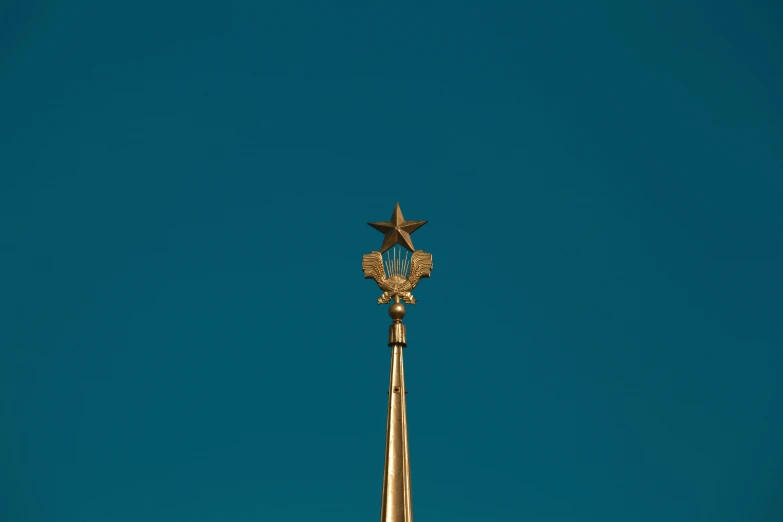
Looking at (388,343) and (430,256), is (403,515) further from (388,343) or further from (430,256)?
(430,256)

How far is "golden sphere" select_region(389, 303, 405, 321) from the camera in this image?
24438 mm

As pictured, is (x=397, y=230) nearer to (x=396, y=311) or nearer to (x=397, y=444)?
(x=396, y=311)

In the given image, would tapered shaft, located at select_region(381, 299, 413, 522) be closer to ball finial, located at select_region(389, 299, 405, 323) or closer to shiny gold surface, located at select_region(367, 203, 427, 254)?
ball finial, located at select_region(389, 299, 405, 323)

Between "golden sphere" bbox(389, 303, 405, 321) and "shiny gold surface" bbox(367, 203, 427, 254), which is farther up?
"shiny gold surface" bbox(367, 203, 427, 254)

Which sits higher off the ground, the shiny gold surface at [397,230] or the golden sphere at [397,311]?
the shiny gold surface at [397,230]

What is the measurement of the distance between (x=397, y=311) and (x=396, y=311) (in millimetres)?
29

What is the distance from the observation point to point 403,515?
22.4 m

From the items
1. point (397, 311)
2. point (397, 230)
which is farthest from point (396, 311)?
point (397, 230)

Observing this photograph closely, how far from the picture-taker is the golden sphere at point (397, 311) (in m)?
24.4

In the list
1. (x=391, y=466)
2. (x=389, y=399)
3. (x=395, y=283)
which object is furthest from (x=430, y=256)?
(x=391, y=466)

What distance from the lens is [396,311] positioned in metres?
24.4

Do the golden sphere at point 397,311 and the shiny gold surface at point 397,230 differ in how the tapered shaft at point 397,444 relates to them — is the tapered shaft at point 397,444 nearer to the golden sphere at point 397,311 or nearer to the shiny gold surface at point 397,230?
the golden sphere at point 397,311

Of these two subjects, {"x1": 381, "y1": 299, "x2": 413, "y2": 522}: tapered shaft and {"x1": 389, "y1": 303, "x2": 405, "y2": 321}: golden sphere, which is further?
{"x1": 389, "y1": 303, "x2": 405, "y2": 321}: golden sphere

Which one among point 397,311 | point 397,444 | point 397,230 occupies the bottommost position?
point 397,444
